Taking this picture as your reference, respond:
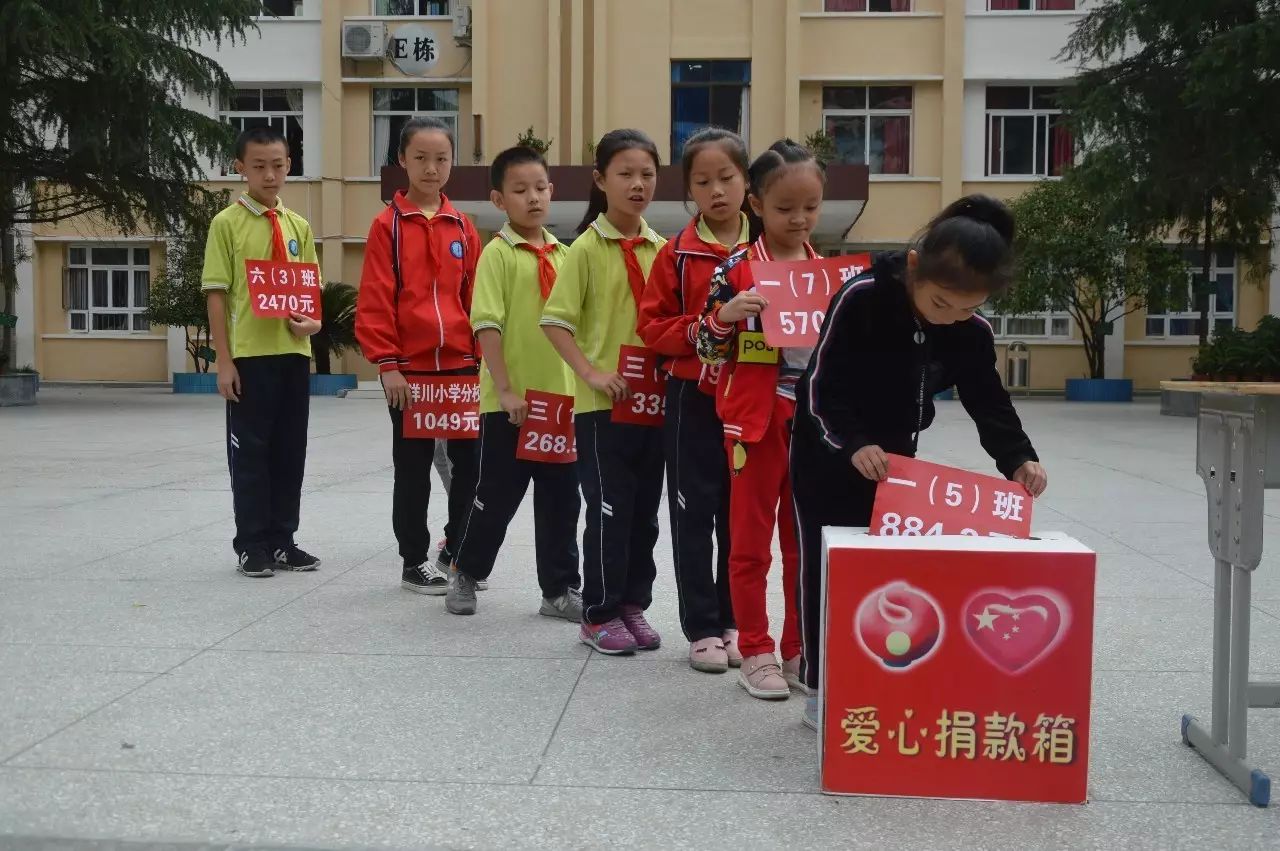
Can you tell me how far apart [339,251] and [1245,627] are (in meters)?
26.8

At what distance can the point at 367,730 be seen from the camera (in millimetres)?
3271

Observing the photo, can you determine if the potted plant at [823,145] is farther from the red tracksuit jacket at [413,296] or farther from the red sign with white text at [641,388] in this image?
the red sign with white text at [641,388]

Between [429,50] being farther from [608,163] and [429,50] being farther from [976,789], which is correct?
[976,789]

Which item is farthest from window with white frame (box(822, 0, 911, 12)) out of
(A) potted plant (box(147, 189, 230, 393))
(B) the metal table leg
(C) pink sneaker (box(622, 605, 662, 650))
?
(B) the metal table leg

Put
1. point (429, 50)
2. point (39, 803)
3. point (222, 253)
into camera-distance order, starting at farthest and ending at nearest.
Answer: point (429, 50) < point (222, 253) < point (39, 803)

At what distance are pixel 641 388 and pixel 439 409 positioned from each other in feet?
4.35

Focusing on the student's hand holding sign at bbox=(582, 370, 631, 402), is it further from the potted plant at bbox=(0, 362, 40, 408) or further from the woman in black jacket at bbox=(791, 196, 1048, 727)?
the potted plant at bbox=(0, 362, 40, 408)

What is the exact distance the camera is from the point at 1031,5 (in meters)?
26.9

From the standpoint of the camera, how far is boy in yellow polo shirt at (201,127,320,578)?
17.9ft

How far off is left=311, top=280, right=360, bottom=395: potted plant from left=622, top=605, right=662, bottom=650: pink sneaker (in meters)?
19.1

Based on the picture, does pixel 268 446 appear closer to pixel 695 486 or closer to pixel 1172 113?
pixel 695 486

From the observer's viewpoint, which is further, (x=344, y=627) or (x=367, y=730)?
(x=344, y=627)

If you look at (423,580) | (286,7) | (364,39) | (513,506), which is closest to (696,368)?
(513,506)

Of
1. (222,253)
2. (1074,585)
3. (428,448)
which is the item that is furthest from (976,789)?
(222,253)
